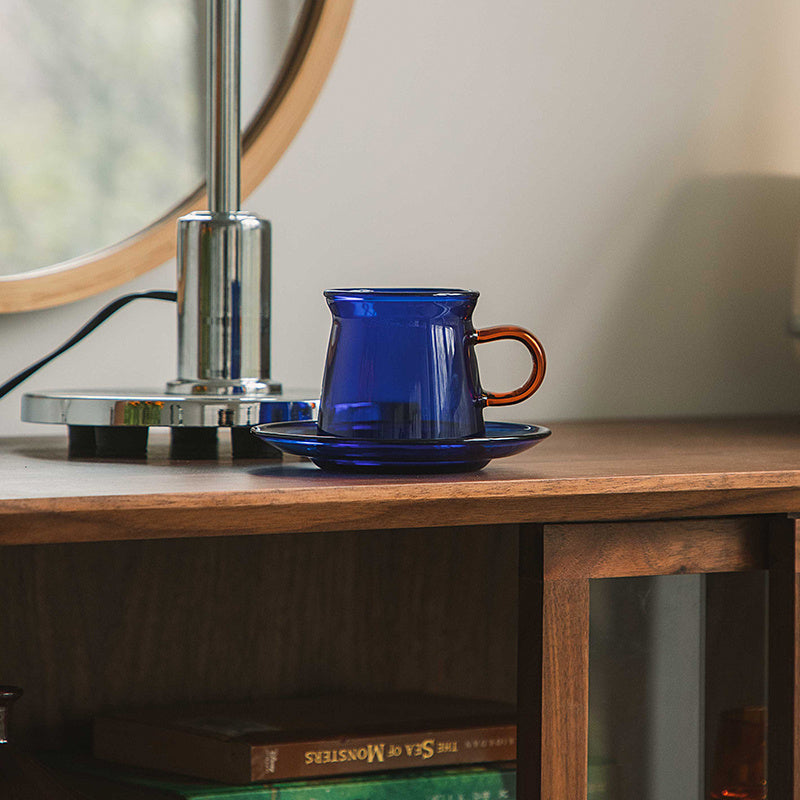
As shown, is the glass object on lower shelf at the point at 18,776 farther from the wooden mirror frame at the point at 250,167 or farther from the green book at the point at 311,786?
the wooden mirror frame at the point at 250,167

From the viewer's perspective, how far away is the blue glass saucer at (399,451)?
0.59 meters

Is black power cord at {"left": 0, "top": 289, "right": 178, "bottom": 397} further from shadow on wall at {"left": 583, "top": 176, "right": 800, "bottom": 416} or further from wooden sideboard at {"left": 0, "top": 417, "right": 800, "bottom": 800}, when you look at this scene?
shadow on wall at {"left": 583, "top": 176, "right": 800, "bottom": 416}

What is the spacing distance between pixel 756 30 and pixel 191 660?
758 millimetres

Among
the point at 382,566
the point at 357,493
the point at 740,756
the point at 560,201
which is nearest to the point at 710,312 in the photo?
the point at 560,201

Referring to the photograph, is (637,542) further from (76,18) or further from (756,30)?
(756,30)

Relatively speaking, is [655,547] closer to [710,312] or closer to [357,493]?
[357,493]

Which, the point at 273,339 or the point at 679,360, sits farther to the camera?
the point at 679,360

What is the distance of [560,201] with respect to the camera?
1.05 metres

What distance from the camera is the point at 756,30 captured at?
111 cm

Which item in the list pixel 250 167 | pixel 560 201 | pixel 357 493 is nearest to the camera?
pixel 357 493

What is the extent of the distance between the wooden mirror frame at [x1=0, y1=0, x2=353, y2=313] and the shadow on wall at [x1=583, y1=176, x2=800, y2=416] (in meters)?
0.34

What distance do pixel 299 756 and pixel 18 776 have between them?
17 centimetres

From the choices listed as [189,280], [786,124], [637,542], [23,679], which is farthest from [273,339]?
[786,124]

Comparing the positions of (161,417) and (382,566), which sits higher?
(161,417)
